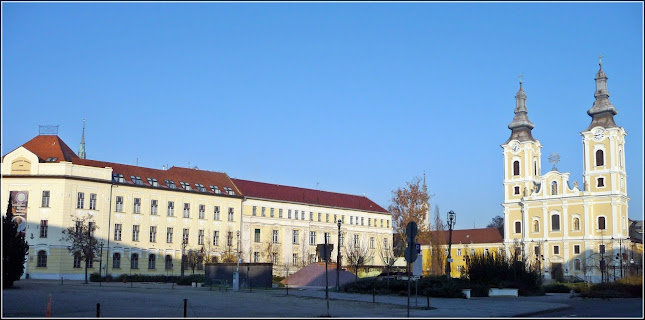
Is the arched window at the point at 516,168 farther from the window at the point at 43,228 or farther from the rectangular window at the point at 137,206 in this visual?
the window at the point at 43,228

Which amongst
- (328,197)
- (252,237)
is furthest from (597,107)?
(252,237)

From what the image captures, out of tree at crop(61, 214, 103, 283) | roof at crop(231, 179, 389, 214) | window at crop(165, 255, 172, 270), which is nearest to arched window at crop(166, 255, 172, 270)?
window at crop(165, 255, 172, 270)

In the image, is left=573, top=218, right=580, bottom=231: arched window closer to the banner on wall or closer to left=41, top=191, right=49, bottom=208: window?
left=41, top=191, right=49, bottom=208: window

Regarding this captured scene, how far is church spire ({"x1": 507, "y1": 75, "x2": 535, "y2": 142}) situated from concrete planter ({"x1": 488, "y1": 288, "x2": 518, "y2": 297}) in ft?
218

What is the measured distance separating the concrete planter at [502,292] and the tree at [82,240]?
3809 centimetres

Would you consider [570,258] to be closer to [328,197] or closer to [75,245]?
[328,197]

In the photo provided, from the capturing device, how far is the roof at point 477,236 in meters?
→ 115

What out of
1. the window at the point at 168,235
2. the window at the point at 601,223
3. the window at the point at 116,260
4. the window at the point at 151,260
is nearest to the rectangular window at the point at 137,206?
the window at the point at 168,235

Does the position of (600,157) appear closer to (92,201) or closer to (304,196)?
(304,196)

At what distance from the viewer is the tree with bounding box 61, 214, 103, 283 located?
6297cm

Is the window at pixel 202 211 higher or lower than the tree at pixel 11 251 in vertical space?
higher

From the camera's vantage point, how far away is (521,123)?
10188 cm

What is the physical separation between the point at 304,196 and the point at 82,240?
1521 inches

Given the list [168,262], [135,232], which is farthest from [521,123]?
[135,232]
